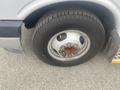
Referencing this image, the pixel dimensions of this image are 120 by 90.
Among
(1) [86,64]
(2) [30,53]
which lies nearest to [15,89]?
(2) [30,53]

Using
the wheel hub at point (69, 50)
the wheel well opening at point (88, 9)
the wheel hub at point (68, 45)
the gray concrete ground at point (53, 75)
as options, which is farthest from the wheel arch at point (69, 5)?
the gray concrete ground at point (53, 75)

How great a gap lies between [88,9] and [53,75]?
33.1 inches

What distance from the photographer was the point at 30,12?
1.92m

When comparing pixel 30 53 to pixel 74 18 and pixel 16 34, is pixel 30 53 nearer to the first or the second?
pixel 16 34

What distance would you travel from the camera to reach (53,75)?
2.47 metres

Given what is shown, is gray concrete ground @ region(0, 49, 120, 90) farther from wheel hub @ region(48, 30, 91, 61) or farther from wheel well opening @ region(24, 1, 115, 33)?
wheel well opening @ region(24, 1, 115, 33)

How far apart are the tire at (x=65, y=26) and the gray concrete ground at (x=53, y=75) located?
0.33 meters

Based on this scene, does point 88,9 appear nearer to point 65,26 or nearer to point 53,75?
point 65,26

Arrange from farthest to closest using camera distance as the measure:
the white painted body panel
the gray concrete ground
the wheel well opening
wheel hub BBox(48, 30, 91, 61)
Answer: the gray concrete ground, wheel hub BBox(48, 30, 91, 61), the wheel well opening, the white painted body panel

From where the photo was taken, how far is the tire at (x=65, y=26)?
2.00 metres

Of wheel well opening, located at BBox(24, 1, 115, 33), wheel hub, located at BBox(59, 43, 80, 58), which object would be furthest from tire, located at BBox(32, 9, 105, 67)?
wheel hub, located at BBox(59, 43, 80, 58)

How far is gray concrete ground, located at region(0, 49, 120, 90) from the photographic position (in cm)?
238

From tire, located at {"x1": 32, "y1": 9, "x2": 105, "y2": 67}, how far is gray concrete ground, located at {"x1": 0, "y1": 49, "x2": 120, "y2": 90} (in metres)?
0.33

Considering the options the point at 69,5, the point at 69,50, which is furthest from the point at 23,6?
the point at 69,50
